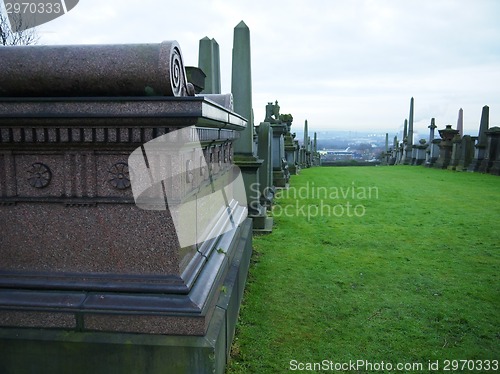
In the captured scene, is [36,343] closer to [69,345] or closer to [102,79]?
[69,345]

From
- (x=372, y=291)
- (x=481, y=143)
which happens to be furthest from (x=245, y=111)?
(x=481, y=143)

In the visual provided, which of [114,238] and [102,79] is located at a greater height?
[102,79]

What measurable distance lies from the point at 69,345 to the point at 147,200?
0.93 metres

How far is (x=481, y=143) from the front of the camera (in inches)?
658

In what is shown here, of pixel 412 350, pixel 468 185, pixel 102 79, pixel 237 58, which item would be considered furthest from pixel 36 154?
pixel 468 185

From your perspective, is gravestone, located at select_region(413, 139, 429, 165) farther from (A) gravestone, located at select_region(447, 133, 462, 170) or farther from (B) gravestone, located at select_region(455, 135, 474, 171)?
(B) gravestone, located at select_region(455, 135, 474, 171)

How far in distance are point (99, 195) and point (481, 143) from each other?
1841 cm

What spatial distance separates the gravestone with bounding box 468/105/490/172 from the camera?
16.7 metres

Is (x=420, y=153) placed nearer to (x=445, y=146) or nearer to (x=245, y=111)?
(x=445, y=146)

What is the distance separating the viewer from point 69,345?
6.98 feet

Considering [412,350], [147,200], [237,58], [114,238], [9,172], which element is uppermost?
[237,58]
